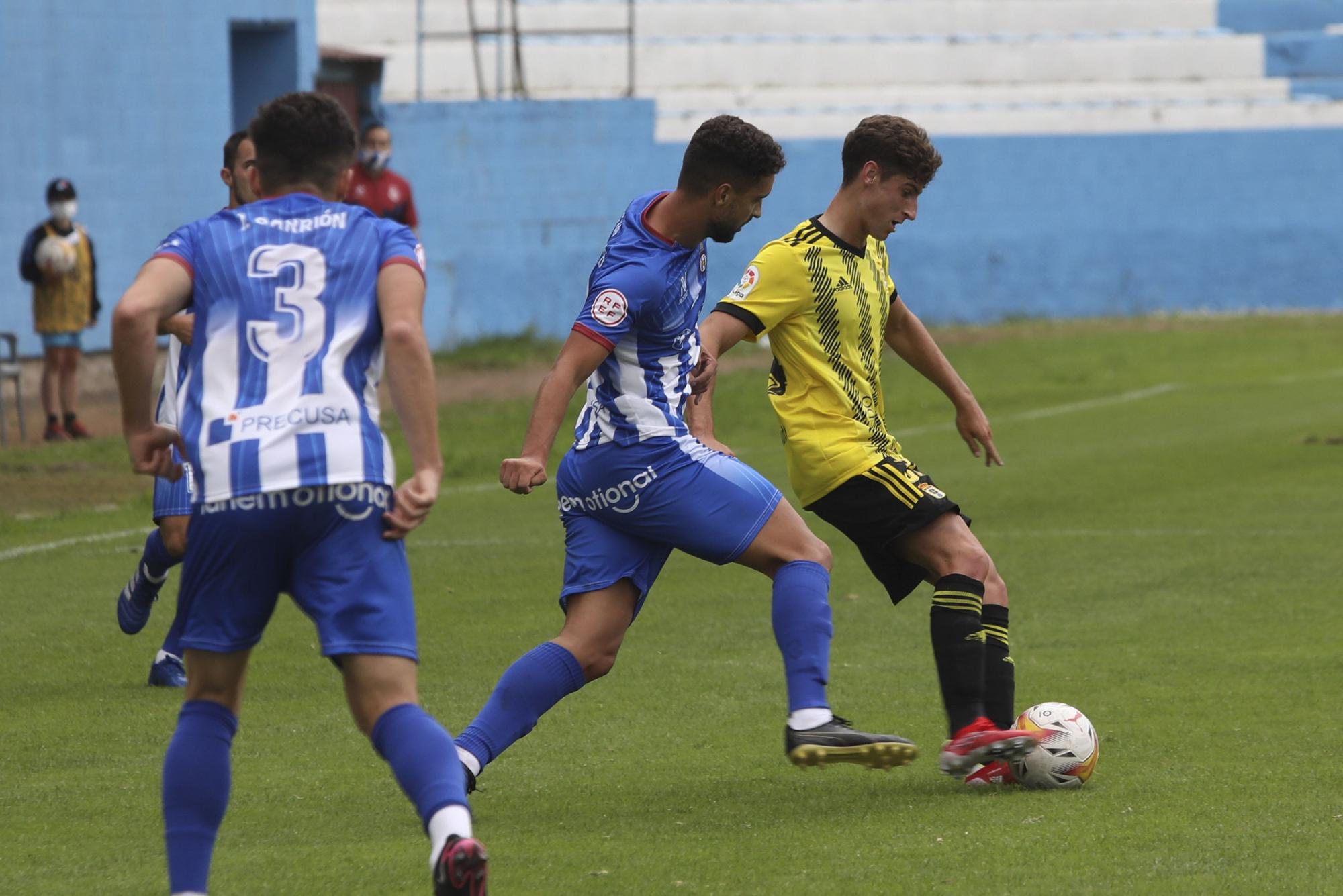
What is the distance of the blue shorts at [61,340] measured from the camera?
1582 cm

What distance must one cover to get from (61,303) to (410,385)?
516 inches

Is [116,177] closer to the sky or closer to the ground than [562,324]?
closer to the sky

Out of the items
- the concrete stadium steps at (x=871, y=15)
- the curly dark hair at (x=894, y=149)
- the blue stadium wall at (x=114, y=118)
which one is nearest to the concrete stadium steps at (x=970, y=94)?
the concrete stadium steps at (x=871, y=15)

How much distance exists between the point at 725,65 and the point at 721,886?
26.1m

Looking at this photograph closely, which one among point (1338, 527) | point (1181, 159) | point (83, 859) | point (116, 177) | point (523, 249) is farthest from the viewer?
point (1181, 159)

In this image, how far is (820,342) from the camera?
18.5 feet

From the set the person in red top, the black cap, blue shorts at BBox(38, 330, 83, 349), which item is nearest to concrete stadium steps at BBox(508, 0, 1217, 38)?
the person in red top

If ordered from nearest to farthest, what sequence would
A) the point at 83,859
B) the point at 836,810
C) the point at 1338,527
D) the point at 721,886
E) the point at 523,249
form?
1. the point at 721,886
2. the point at 83,859
3. the point at 836,810
4. the point at 1338,527
5. the point at 523,249

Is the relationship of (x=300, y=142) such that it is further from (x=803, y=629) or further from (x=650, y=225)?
(x=803, y=629)

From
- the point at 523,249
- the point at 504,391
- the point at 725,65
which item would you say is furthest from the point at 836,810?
the point at 725,65

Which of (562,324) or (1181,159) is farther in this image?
(1181,159)

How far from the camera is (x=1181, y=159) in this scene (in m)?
29.4

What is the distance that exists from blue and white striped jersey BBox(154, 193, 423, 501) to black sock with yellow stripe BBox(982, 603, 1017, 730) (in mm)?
2258

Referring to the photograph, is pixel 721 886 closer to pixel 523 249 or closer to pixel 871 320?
pixel 871 320
